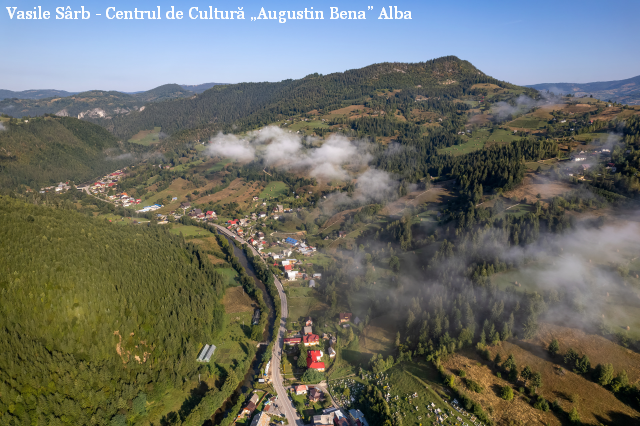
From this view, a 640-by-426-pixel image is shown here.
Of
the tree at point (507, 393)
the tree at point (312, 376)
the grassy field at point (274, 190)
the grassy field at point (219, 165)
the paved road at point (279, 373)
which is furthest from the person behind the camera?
the grassy field at point (219, 165)

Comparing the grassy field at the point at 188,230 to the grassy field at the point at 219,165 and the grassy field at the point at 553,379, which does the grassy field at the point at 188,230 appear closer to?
the grassy field at the point at 219,165

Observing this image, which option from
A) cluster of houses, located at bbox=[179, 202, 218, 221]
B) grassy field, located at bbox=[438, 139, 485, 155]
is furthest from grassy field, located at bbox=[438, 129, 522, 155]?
cluster of houses, located at bbox=[179, 202, 218, 221]

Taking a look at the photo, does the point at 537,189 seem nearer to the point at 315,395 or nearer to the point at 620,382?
the point at 620,382

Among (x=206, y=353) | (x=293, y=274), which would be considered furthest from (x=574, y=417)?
(x=293, y=274)

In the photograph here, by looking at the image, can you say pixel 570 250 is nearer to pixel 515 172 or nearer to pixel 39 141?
pixel 515 172

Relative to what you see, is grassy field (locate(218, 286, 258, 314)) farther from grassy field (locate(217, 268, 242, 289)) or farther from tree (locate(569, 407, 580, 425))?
tree (locate(569, 407, 580, 425))

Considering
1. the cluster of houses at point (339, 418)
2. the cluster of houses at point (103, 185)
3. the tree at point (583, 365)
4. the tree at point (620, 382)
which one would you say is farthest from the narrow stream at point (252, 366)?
the cluster of houses at point (103, 185)
